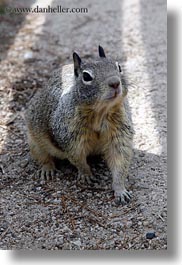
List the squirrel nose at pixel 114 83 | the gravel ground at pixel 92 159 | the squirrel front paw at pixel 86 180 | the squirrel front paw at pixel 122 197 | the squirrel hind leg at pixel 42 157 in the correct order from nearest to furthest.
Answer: the squirrel nose at pixel 114 83
the gravel ground at pixel 92 159
the squirrel front paw at pixel 122 197
the squirrel front paw at pixel 86 180
the squirrel hind leg at pixel 42 157

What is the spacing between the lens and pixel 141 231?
2.55 m

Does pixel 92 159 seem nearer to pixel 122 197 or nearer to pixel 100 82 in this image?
pixel 122 197

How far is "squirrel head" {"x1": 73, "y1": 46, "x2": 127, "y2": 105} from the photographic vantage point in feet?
8.13

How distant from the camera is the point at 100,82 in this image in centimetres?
251

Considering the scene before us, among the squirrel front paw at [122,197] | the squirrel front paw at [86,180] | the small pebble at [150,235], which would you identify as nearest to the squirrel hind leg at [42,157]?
the squirrel front paw at [86,180]

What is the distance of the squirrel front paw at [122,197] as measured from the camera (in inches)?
106

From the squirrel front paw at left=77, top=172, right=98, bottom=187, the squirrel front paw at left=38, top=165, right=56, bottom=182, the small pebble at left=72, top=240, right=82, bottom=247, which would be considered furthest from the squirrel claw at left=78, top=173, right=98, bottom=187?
the small pebble at left=72, top=240, right=82, bottom=247

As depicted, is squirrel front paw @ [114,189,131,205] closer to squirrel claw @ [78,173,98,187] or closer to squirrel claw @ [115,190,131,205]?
squirrel claw @ [115,190,131,205]

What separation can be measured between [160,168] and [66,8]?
1.09 m

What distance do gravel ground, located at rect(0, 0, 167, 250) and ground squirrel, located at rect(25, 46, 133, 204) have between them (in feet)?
0.30

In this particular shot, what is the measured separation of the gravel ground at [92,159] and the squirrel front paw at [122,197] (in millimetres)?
24

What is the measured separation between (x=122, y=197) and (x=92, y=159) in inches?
14.1

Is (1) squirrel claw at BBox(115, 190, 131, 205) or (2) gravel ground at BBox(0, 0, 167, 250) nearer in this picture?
(2) gravel ground at BBox(0, 0, 167, 250)

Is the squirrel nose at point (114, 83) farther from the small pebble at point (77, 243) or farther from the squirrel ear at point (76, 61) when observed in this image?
the small pebble at point (77, 243)
